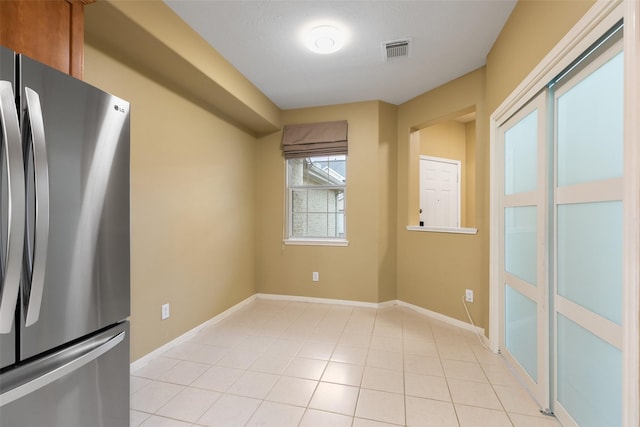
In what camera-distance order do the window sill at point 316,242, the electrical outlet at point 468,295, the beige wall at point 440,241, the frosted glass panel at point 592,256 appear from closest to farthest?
1. the frosted glass panel at point 592,256
2. the beige wall at point 440,241
3. the electrical outlet at point 468,295
4. the window sill at point 316,242

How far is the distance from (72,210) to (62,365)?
21.3 inches

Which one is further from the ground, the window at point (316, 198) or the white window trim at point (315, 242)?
the window at point (316, 198)

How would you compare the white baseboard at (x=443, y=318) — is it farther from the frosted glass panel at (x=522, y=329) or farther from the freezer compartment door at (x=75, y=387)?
the freezer compartment door at (x=75, y=387)

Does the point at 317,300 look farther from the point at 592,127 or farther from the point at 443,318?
the point at 592,127

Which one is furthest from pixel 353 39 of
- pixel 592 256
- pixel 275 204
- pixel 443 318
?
pixel 443 318

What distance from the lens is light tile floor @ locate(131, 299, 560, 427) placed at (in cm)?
161

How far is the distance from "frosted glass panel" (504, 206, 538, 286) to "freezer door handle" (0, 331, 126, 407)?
2.31 metres

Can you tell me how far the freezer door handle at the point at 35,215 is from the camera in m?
0.89

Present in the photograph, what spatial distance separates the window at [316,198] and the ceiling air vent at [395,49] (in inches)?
56.6

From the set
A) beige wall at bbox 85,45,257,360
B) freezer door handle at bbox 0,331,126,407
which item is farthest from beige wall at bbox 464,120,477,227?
freezer door handle at bbox 0,331,126,407

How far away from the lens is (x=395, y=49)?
7.97ft

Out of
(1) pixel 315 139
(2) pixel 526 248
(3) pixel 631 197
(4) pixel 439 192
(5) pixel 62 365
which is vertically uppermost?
(1) pixel 315 139

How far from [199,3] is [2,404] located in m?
2.23

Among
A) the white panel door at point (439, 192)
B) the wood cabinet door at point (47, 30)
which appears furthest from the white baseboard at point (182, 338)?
the white panel door at point (439, 192)
